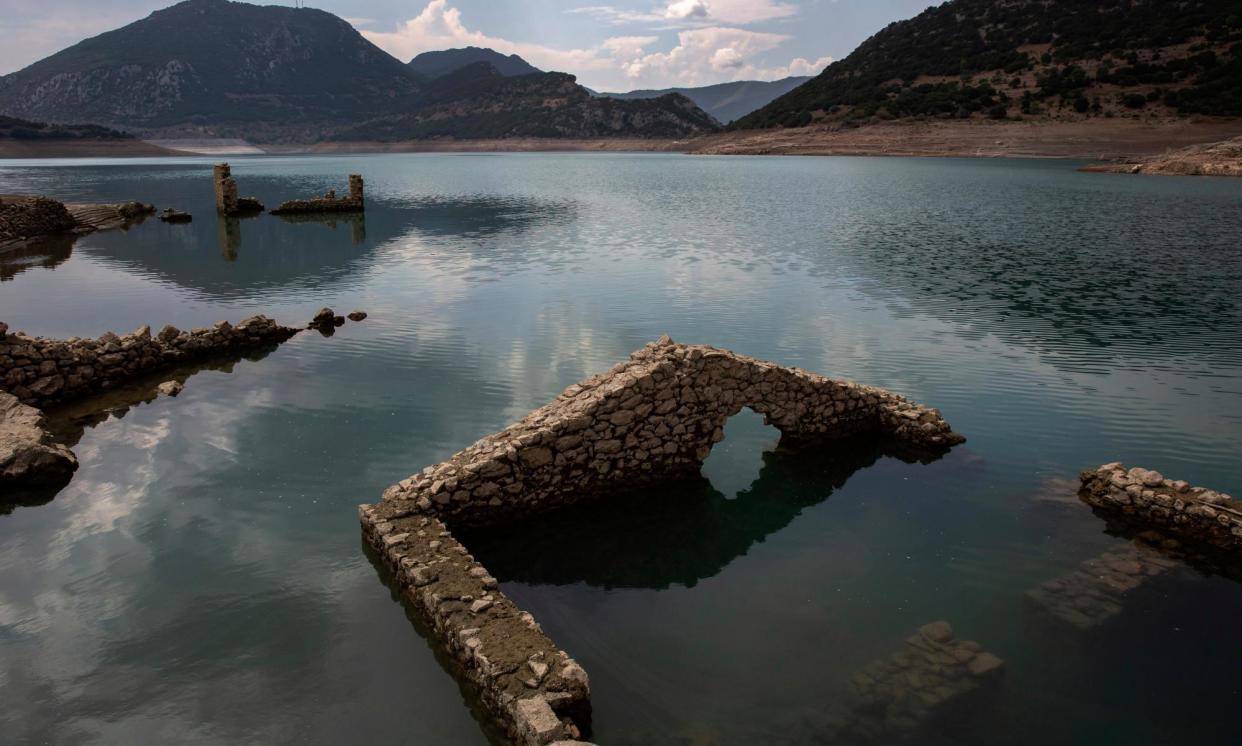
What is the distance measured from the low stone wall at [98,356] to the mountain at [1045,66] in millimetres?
128334

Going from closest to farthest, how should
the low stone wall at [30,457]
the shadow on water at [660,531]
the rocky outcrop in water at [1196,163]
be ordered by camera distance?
the shadow on water at [660,531], the low stone wall at [30,457], the rocky outcrop in water at [1196,163]

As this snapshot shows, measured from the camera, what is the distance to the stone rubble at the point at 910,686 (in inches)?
323

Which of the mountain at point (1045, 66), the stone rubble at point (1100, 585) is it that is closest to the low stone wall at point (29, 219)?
the stone rubble at point (1100, 585)

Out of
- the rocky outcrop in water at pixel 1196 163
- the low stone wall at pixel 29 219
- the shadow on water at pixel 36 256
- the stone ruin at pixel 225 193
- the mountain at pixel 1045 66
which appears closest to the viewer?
the shadow on water at pixel 36 256

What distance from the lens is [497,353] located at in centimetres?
2216

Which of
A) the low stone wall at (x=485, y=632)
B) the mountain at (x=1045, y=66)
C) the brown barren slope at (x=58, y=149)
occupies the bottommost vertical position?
the low stone wall at (x=485, y=632)

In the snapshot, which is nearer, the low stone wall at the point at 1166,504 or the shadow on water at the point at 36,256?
the low stone wall at the point at 1166,504

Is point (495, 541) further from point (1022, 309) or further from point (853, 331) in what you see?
point (1022, 309)

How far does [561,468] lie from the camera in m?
12.5

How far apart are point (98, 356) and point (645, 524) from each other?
51.9ft

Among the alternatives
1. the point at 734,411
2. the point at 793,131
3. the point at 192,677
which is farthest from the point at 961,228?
the point at 793,131

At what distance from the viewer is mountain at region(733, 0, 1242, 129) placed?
4456 inches

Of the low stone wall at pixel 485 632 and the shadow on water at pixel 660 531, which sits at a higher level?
the low stone wall at pixel 485 632

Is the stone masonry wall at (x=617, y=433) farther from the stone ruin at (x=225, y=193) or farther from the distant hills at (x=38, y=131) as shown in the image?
the distant hills at (x=38, y=131)
